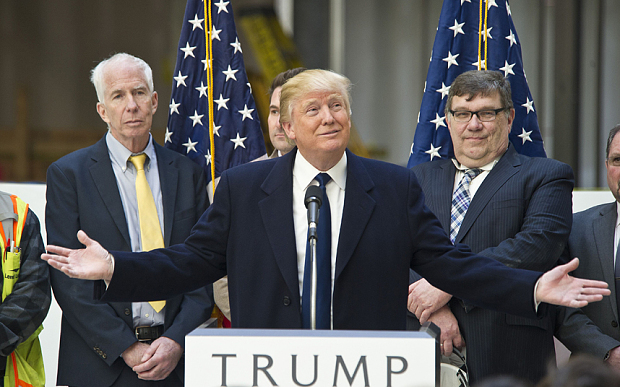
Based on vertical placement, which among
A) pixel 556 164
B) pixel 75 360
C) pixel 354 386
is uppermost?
pixel 556 164

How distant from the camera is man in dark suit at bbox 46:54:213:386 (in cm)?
240

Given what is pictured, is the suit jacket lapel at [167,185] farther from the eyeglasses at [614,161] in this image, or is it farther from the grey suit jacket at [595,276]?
the eyeglasses at [614,161]

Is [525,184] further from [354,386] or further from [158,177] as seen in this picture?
[158,177]

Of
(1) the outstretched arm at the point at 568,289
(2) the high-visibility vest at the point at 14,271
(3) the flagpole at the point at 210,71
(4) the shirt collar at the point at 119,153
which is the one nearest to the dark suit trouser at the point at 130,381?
(2) the high-visibility vest at the point at 14,271

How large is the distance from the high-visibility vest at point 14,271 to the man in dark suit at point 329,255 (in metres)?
0.62

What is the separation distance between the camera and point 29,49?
8.56 metres

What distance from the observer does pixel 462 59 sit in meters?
3.14

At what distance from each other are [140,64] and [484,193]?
1.53 meters

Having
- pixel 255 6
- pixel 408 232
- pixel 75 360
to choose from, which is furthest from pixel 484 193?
pixel 255 6

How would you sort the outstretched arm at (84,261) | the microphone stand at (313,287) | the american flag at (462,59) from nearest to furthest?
the microphone stand at (313,287) < the outstretched arm at (84,261) < the american flag at (462,59)

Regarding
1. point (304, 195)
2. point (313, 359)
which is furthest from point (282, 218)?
point (313, 359)

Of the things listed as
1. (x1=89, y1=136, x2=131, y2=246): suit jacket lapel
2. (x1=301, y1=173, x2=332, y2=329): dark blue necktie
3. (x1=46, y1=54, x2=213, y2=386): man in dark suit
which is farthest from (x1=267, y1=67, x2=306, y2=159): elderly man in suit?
(x1=301, y1=173, x2=332, y2=329): dark blue necktie

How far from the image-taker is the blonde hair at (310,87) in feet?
6.68

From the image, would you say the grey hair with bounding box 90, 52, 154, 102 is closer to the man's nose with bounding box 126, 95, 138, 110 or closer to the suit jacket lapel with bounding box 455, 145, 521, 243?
the man's nose with bounding box 126, 95, 138, 110
